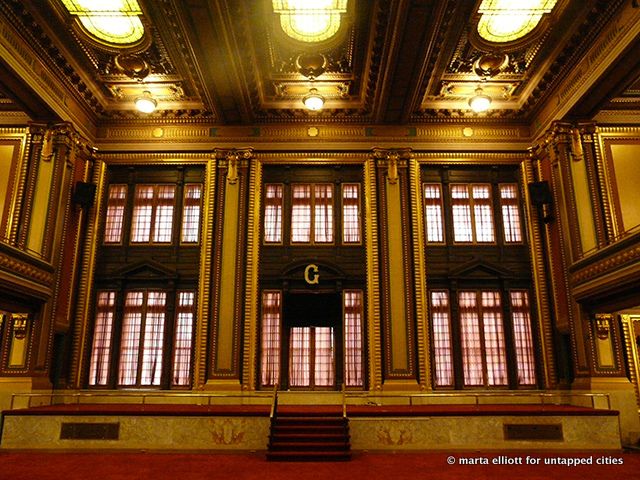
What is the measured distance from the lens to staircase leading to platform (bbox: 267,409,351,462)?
9172 mm

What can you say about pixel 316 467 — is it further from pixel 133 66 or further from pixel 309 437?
pixel 133 66

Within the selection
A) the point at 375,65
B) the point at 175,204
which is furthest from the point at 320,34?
the point at 175,204

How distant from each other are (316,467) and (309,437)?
4.36 ft

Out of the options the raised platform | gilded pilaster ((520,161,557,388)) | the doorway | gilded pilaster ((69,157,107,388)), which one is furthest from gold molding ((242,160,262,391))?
gilded pilaster ((520,161,557,388))

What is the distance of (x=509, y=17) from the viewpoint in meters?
12.4

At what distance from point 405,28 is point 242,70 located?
14.3 ft

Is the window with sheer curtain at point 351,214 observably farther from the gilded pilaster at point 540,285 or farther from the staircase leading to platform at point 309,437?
the staircase leading to platform at point 309,437

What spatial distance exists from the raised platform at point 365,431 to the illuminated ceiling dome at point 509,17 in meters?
8.92

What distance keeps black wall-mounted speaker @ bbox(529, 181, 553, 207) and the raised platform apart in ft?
21.1

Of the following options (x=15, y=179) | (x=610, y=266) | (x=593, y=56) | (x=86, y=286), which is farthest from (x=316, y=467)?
(x=15, y=179)

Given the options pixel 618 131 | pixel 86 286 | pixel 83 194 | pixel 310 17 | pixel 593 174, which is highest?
pixel 310 17

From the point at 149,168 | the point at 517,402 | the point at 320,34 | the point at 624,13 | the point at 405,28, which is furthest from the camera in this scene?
the point at 149,168

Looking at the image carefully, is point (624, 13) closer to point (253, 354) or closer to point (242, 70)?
point (242, 70)

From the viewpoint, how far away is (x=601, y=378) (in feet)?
41.3
